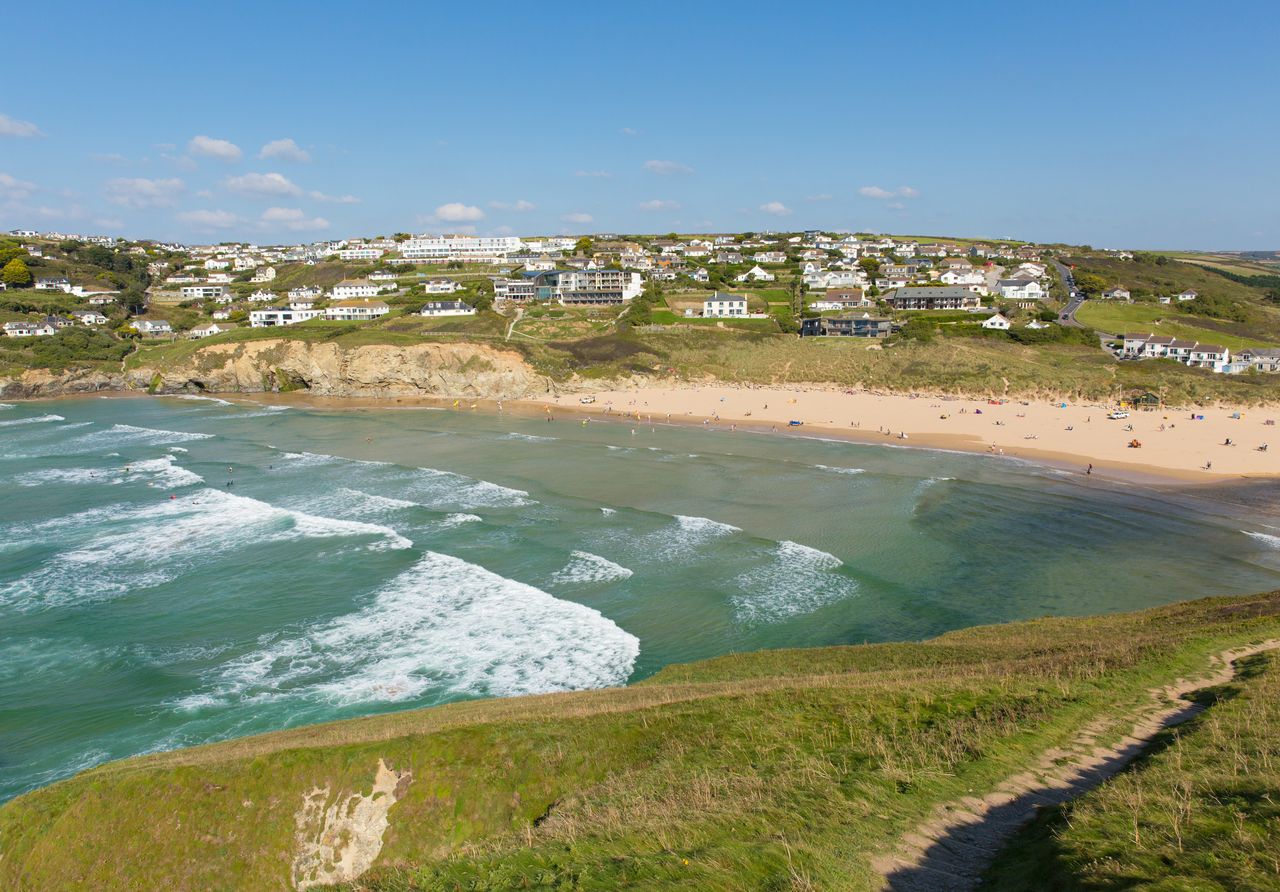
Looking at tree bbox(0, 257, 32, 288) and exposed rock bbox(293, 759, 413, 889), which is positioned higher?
tree bbox(0, 257, 32, 288)

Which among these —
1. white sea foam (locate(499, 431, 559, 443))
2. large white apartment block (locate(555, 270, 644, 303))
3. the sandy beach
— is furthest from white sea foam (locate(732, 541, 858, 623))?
large white apartment block (locate(555, 270, 644, 303))

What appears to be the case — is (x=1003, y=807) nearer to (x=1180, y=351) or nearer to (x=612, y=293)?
(x=1180, y=351)

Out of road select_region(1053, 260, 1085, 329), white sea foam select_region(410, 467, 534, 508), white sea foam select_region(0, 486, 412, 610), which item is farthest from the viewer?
road select_region(1053, 260, 1085, 329)

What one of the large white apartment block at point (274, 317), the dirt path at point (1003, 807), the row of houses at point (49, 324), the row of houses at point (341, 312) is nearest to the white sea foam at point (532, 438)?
the dirt path at point (1003, 807)

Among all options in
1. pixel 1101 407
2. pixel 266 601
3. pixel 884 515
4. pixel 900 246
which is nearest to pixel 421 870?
pixel 266 601

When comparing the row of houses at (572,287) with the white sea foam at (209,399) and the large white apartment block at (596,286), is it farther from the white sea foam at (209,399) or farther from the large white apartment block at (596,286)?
the white sea foam at (209,399)

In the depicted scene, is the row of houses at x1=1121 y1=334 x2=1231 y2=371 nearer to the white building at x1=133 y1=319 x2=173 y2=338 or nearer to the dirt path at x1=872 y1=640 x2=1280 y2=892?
the dirt path at x1=872 y1=640 x2=1280 y2=892
